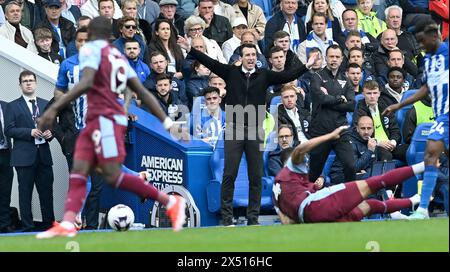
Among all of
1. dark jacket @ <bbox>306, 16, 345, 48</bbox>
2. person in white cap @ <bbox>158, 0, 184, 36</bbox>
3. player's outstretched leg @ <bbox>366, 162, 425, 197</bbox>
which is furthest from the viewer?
dark jacket @ <bbox>306, 16, 345, 48</bbox>

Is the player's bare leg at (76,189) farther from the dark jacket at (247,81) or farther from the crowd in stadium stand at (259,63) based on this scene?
the dark jacket at (247,81)

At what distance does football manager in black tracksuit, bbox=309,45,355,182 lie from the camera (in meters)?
19.1

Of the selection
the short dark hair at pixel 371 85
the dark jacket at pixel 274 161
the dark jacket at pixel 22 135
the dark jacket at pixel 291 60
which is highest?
the dark jacket at pixel 291 60

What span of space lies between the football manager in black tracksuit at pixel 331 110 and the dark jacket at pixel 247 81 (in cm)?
138

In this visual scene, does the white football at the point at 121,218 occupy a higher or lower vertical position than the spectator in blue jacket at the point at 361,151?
lower

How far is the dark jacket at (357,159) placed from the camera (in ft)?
65.0

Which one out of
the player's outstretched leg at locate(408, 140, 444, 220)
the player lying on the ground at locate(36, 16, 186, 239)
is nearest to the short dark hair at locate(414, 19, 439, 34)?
A: the player's outstretched leg at locate(408, 140, 444, 220)

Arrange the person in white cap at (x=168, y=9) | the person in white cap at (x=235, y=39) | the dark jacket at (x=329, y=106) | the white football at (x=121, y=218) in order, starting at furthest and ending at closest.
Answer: the person in white cap at (x=168, y=9) → the person in white cap at (x=235, y=39) → the dark jacket at (x=329, y=106) → the white football at (x=121, y=218)

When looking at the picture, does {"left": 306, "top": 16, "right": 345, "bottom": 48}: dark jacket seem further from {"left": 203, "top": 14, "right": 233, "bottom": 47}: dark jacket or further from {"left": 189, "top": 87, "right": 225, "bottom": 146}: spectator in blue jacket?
{"left": 189, "top": 87, "right": 225, "bottom": 146}: spectator in blue jacket

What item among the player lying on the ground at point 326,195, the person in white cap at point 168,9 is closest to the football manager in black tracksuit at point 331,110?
the player lying on the ground at point 326,195

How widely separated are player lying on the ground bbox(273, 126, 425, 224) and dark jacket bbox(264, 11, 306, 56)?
19.8 feet

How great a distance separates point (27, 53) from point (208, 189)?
3.47m

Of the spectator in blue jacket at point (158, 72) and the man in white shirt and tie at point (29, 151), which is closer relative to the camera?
the man in white shirt and tie at point (29, 151)

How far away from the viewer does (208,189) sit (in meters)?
18.7
